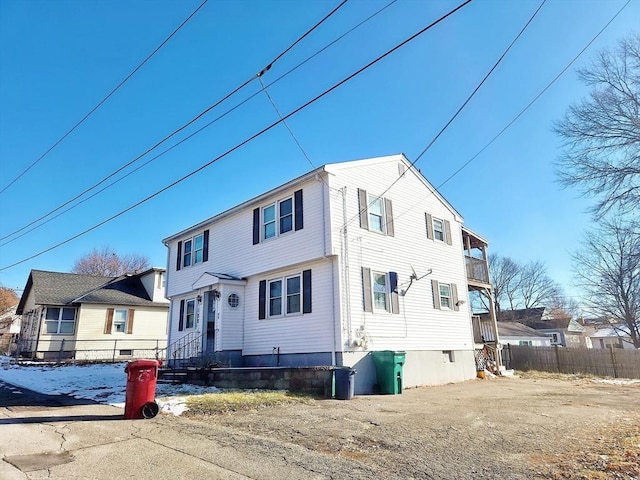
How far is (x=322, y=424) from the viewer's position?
7.33 metres

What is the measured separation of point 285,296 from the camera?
13.9m

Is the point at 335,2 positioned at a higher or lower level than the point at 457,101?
higher

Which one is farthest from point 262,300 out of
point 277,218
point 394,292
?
point 394,292

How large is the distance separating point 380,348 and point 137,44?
10637 millimetres

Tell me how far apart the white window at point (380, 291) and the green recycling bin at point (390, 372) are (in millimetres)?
1774

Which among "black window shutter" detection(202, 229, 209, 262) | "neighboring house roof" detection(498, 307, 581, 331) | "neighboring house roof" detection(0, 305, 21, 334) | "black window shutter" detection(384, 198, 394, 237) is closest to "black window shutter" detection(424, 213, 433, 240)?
"black window shutter" detection(384, 198, 394, 237)

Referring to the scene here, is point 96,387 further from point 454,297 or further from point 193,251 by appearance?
point 454,297

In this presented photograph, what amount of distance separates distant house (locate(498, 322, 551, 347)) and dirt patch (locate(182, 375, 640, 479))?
1019 inches

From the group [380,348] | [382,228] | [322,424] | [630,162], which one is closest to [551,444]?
[322,424]

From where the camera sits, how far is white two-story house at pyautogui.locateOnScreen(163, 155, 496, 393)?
1272 centimetres

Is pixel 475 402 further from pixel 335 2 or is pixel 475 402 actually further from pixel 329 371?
pixel 335 2

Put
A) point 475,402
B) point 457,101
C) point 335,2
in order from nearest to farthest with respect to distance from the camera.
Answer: point 335,2
point 457,101
point 475,402

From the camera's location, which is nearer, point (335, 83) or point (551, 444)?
point (551, 444)

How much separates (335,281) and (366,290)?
4.12 feet
